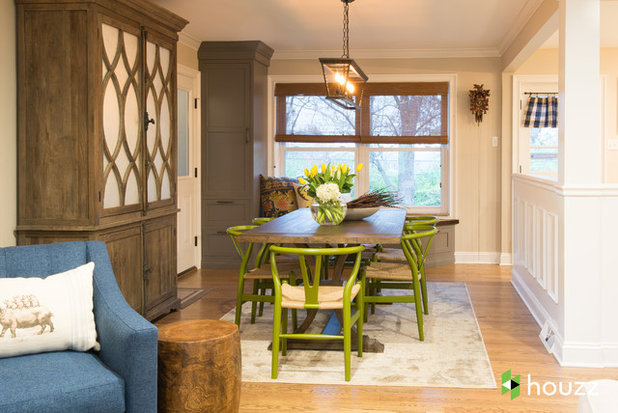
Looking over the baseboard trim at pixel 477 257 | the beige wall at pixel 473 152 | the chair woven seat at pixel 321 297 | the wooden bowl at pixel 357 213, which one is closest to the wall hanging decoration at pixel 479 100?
the beige wall at pixel 473 152

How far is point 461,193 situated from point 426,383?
4412mm

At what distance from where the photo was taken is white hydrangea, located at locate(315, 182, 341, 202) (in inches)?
169

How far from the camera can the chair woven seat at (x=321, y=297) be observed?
12.0ft

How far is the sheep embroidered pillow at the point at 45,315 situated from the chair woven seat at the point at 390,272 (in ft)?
6.63

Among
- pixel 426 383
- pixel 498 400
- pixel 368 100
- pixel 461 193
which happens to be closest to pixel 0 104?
pixel 426 383

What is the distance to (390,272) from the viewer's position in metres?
4.41

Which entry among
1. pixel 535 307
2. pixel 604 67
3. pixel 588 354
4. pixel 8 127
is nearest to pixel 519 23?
pixel 604 67

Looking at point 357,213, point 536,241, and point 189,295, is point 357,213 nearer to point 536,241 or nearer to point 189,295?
point 536,241

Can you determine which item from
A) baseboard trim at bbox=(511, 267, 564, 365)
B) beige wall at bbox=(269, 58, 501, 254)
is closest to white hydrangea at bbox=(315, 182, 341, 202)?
baseboard trim at bbox=(511, 267, 564, 365)

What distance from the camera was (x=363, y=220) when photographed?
16.1ft

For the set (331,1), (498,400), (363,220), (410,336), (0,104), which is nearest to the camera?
(498,400)

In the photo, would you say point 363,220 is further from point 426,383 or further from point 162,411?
→ point 162,411

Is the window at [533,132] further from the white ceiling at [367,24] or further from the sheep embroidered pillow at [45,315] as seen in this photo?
the sheep embroidered pillow at [45,315]

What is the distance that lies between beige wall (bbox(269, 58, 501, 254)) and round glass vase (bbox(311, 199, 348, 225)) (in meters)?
3.62
